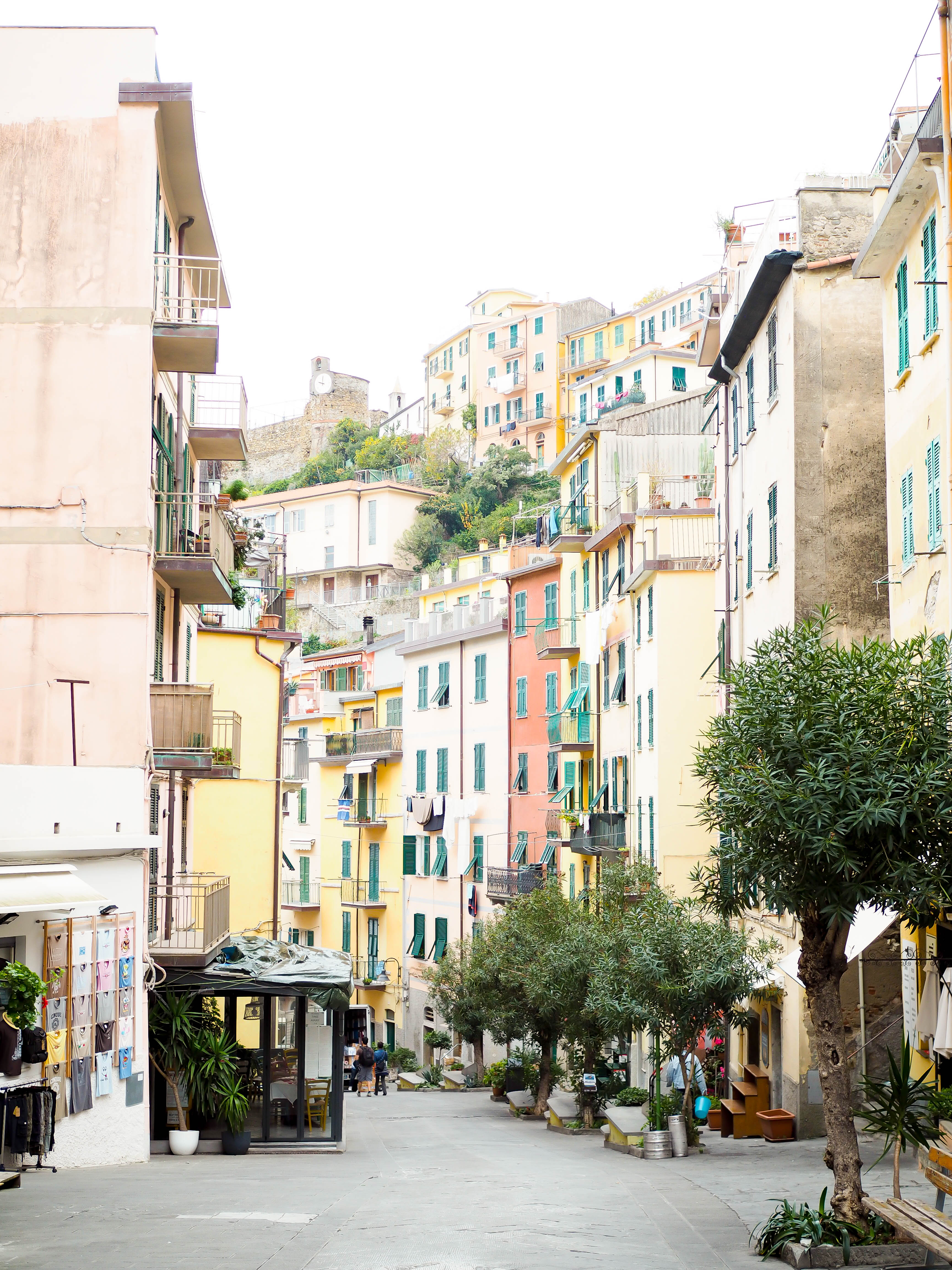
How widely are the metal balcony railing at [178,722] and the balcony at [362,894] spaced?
33773 millimetres

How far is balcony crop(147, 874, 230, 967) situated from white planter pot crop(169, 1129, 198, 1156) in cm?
227

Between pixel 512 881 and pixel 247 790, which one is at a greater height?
pixel 247 790

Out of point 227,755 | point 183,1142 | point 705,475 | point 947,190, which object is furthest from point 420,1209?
point 705,475

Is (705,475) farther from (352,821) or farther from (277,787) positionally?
(352,821)

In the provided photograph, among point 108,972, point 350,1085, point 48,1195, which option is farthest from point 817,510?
point 350,1085

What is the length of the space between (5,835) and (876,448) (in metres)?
13.9

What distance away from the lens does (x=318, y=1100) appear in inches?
868

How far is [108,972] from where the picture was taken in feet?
61.8

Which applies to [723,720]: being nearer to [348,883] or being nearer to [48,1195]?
[48,1195]

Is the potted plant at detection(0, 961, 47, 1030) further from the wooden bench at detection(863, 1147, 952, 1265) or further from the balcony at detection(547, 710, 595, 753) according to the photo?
the balcony at detection(547, 710, 595, 753)

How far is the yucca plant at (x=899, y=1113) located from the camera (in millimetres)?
11172

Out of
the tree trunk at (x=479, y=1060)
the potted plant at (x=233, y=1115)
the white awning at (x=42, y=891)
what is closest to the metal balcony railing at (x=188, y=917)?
the potted plant at (x=233, y=1115)

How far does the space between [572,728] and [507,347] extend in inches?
2603

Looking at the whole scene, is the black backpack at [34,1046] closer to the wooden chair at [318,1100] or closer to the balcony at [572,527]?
the wooden chair at [318,1100]
